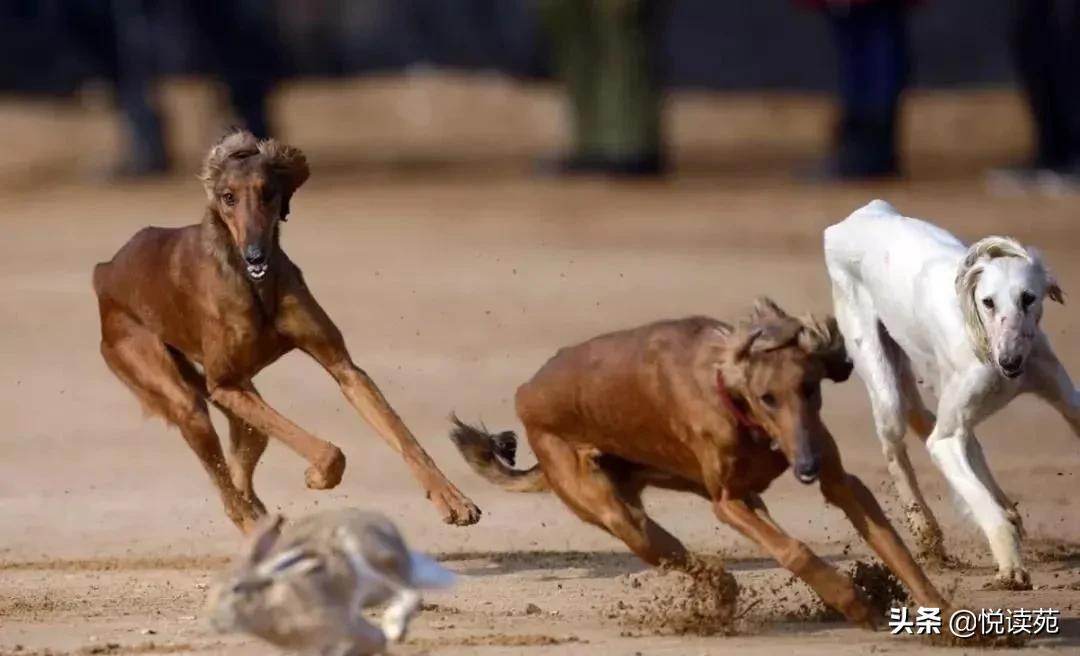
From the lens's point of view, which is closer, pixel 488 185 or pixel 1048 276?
pixel 1048 276

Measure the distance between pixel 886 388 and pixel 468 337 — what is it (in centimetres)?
496

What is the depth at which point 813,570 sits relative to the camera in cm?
643

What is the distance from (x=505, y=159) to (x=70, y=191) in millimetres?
4574

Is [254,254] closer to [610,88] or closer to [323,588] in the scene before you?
[323,588]

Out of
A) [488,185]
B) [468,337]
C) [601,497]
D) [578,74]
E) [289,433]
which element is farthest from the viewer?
[578,74]

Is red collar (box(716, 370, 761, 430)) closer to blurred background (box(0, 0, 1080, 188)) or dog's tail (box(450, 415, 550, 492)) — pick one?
dog's tail (box(450, 415, 550, 492))

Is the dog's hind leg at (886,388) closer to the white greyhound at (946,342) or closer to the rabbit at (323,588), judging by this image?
the white greyhound at (946,342)

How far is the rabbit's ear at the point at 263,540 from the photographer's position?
18.2 feet

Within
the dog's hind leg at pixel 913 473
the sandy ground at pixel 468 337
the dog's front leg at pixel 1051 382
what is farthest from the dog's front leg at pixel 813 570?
the dog's hind leg at pixel 913 473

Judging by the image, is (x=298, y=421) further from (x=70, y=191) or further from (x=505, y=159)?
(x=505, y=159)

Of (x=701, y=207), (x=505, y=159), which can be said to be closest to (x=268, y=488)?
(x=701, y=207)

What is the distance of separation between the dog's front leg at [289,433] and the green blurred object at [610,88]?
12942mm

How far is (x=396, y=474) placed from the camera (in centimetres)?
1057

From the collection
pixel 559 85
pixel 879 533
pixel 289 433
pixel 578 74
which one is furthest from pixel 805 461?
pixel 559 85
